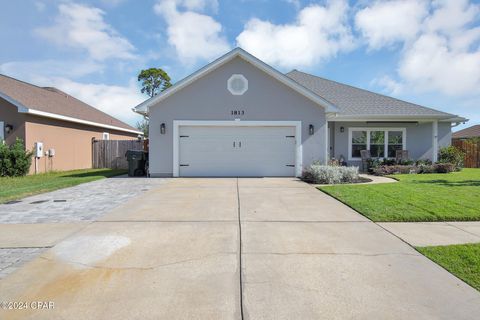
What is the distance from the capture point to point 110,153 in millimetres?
19219

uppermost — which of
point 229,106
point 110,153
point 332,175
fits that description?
point 229,106

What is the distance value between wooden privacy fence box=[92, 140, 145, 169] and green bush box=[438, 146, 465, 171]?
17603mm

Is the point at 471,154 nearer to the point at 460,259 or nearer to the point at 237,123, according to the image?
the point at 237,123

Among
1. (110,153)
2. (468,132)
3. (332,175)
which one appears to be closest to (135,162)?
(110,153)

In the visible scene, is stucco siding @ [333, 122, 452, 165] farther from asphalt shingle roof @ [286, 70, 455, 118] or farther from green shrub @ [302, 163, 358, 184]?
green shrub @ [302, 163, 358, 184]

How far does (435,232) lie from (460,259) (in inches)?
48.7

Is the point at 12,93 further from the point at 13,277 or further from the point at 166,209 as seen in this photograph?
the point at 13,277

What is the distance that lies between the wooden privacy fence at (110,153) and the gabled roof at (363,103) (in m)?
12.2

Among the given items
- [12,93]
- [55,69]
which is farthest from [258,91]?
[55,69]

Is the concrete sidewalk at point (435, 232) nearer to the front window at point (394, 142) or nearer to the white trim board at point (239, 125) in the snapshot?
the white trim board at point (239, 125)

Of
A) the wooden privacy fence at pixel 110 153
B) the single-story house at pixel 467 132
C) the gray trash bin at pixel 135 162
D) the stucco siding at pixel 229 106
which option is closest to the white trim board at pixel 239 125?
the stucco siding at pixel 229 106

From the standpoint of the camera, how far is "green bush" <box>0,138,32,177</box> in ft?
41.0

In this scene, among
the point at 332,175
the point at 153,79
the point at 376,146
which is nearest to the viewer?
the point at 332,175

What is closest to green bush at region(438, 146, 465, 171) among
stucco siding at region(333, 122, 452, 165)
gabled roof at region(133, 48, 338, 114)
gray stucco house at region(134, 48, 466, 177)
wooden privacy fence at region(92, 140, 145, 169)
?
stucco siding at region(333, 122, 452, 165)
